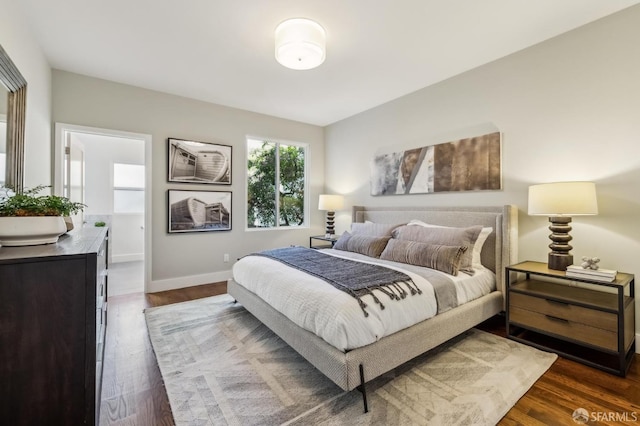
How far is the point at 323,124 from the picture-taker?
526 cm

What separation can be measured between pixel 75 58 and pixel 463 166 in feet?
13.9

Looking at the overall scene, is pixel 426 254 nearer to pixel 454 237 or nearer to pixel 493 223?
pixel 454 237

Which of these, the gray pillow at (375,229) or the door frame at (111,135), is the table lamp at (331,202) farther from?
the door frame at (111,135)

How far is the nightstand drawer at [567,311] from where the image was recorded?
2.00 metres

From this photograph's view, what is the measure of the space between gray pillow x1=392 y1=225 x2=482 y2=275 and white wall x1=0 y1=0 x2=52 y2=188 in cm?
345

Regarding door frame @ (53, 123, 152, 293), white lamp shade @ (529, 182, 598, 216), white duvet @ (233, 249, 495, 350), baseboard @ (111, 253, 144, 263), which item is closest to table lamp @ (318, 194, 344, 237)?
white duvet @ (233, 249, 495, 350)

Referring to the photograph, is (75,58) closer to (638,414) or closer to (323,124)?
(323,124)

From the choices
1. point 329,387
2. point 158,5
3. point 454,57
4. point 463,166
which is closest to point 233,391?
point 329,387

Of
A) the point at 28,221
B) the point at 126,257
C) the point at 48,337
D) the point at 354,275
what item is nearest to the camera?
the point at 48,337

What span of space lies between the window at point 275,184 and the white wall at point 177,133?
0.17 m

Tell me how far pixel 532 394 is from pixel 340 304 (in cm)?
130

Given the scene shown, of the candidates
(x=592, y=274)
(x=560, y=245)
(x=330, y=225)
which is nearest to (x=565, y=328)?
(x=592, y=274)

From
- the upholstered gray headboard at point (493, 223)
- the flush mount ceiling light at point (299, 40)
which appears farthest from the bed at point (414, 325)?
the flush mount ceiling light at point (299, 40)

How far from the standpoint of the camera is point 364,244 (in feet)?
10.9
